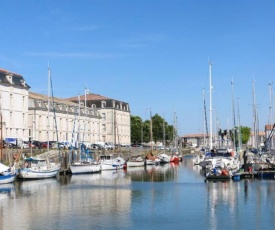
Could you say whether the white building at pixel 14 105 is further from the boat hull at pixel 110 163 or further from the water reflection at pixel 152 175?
the water reflection at pixel 152 175

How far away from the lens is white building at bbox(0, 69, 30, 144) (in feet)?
295

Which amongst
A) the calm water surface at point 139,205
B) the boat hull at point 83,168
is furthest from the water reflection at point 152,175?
the calm water surface at point 139,205

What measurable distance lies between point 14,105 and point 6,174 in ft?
125

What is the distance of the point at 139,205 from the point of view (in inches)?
1604

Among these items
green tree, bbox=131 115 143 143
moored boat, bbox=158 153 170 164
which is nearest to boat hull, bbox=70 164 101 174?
moored boat, bbox=158 153 170 164

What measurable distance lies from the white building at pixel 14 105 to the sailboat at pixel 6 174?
1219 inches

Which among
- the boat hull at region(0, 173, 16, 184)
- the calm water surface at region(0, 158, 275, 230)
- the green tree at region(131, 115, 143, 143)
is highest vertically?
the green tree at region(131, 115, 143, 143)

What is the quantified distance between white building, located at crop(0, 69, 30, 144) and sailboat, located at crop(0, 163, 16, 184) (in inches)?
1219

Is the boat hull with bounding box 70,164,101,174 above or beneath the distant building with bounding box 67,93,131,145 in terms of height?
beneath

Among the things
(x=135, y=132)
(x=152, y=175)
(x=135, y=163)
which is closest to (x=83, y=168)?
(x=152, y=175)

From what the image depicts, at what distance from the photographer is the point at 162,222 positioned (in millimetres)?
33594

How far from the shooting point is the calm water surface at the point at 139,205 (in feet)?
108

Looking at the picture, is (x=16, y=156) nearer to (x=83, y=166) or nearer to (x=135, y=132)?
(x=83, y=166)

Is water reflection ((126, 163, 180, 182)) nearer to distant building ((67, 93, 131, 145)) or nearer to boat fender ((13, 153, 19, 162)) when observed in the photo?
boat fender ((13, 153, 19, 162))
